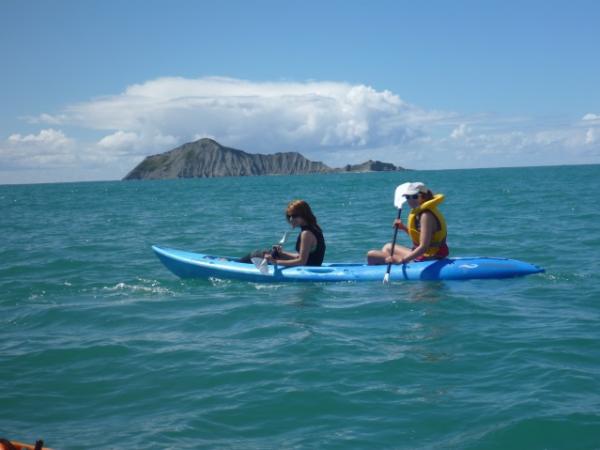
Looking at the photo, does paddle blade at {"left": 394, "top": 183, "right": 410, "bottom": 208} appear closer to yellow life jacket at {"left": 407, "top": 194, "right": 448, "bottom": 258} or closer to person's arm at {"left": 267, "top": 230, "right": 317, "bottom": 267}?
yellow life jacket at {"left": 407, "top": 194, "right": 448, "bottom": 258}

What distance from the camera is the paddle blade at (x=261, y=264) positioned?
973 centimetres

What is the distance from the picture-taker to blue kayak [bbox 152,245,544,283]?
9.18 meters

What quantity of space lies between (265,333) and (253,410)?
2117mm

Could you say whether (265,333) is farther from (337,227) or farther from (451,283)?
(337,227)

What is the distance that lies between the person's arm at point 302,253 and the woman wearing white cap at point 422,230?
920mm

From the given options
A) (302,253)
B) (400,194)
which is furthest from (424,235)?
(302,253)

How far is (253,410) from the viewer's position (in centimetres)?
487

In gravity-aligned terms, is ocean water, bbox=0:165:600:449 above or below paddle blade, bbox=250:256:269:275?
below

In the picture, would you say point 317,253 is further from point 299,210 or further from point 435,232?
point 435,232

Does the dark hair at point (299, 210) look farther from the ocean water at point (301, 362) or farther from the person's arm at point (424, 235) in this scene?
the person's arm at point (424, 235)

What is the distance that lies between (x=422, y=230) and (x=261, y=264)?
2419 mm

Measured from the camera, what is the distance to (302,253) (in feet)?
32.2

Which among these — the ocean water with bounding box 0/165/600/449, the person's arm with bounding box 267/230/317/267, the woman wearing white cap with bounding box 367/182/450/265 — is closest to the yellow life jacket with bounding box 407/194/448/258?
the woman wearing white cap with bounding box 367/182/450/265

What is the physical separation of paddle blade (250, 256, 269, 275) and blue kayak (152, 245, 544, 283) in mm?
66
